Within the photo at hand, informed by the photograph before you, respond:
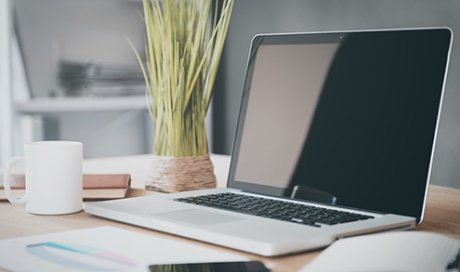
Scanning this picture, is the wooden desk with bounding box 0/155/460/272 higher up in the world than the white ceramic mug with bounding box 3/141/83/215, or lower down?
lower down

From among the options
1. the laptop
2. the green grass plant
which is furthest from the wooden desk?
the green grass plant

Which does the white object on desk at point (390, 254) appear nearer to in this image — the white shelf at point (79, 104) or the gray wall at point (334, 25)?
the gray wall at point (334, 25)

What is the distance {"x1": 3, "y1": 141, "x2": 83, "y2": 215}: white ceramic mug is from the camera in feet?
3.56

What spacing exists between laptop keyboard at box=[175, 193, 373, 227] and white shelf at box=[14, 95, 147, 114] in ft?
6.65

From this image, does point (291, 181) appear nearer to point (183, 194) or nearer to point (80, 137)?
point (183, 194)

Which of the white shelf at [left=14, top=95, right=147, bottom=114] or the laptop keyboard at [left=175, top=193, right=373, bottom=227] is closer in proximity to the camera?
the laptop keyboard at [left=175, top=193, right=373, bottom=227]

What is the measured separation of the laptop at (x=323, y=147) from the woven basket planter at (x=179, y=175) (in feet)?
0.24

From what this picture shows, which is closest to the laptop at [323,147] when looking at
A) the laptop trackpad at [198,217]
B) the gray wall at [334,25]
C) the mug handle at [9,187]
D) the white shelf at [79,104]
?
the laptop trackpad at [198,217]

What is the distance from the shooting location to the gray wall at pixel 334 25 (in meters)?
2.60

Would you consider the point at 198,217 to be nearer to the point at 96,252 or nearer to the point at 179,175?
the point at 96,252

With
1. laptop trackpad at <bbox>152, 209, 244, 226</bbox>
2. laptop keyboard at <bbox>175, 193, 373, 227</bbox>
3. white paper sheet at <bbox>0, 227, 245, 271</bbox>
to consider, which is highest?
laptop keyboard at <bbox>175, 193, 373, 227</bbox>

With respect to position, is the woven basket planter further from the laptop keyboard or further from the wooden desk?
the laptop keyboard

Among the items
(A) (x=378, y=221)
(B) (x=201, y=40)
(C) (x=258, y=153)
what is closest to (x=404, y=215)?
(A) (x=378, y=221)

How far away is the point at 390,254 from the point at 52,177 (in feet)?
1.89
